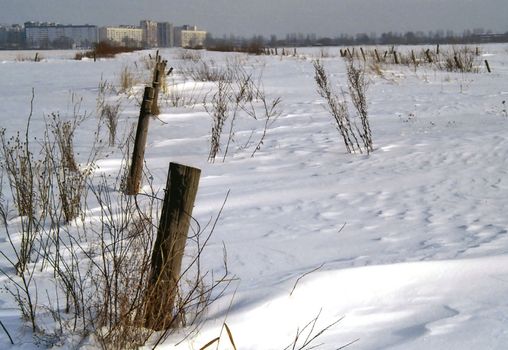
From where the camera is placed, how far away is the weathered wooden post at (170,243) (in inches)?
91.5

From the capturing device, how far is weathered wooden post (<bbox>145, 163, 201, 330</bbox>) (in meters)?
2.32

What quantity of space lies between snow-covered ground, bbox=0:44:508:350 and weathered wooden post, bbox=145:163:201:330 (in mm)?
140

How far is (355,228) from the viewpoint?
4.08 m

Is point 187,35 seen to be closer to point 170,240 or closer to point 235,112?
point 235,112

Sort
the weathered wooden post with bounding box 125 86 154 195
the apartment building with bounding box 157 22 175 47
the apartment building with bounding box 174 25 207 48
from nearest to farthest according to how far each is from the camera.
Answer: the weathered wooden post with bounding box 125 86 154 195 → the apartment building with bounding box 157 22 175 47 → the apartment building with bounding box 174 25 207 48

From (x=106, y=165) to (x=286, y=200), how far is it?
97.9 inches

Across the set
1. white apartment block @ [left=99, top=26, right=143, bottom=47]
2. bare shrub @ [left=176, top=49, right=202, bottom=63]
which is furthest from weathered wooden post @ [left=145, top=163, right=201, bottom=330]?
white apartment block @ [left=99, top=26, right=143, bottom=47]

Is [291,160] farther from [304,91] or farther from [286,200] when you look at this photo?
[304,91]

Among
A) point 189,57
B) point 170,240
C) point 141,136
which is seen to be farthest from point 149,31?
point 170,240

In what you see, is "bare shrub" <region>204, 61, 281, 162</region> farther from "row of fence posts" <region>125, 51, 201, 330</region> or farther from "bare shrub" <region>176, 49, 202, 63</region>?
"bare shrub" <region>176, 49, 202, 63</region>

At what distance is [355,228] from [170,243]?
2.05 meters

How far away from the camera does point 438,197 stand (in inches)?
188

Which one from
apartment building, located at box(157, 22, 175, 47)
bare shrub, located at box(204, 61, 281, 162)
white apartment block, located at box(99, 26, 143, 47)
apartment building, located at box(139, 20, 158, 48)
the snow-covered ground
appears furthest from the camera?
apartment building, located at box(157, 22, 175, 47)

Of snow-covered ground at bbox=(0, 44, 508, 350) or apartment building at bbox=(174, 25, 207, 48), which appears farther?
apartment building at bbox=(174, 25, 207, 48)
